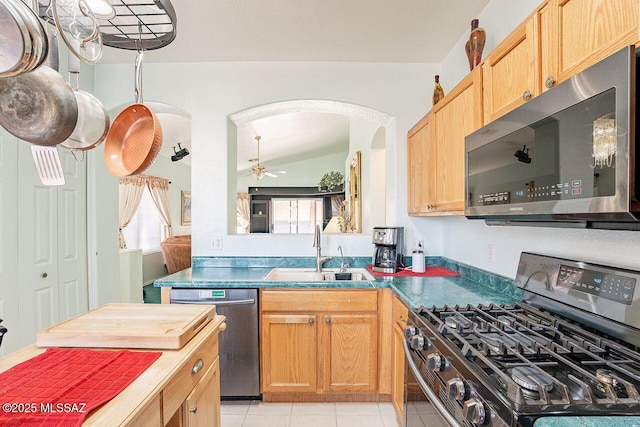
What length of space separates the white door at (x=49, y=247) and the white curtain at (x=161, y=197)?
3.85 metres

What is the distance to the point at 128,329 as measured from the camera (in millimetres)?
1090

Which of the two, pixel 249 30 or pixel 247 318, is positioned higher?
pixel 249 30

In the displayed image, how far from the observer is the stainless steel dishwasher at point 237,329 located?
2.13 m

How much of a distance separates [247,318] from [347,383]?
776mm

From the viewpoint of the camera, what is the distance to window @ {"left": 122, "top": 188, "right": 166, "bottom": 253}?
19.1 ft

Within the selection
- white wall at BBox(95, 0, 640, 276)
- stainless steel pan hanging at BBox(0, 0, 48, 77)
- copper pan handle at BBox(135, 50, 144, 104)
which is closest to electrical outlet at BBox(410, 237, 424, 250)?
white wall at BBox(95, 0, 640, 276)

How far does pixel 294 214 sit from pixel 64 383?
914 cm

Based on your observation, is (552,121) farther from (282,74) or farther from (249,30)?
(282,74)

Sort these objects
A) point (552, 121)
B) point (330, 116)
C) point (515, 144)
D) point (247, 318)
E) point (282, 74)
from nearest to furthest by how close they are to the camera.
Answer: point (552, 121)
point (515, 144)
point (247, 318)
point (282, 74)
point (330, 116)

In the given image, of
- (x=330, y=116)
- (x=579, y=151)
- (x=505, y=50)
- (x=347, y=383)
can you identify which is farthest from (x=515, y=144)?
(x=330, y=116)

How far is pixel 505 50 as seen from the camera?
1319 mm

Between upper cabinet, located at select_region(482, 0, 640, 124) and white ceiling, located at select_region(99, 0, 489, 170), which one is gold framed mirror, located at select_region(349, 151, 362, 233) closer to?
white ceiling, located at select_region(99, 0, 489, 170)

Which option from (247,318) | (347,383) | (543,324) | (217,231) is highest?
(217,231)

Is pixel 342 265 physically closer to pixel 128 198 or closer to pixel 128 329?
pixel 128 329
